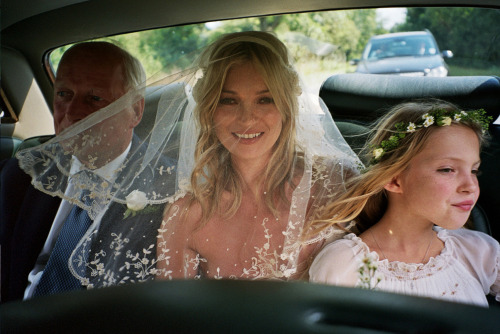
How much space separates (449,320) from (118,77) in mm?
1603

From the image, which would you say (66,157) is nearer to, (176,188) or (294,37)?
(176,188)

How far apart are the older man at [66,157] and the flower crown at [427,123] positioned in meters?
0.77

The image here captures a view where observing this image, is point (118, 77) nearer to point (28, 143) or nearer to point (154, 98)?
point (154, 98)

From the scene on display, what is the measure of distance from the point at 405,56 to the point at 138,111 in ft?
7.13

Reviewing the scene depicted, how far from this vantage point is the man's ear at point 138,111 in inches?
76.7

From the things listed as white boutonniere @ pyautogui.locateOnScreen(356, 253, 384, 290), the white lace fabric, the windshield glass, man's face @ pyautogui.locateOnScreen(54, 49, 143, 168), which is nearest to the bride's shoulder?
the white lace fabric

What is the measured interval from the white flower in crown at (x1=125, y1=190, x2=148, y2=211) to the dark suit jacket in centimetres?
36

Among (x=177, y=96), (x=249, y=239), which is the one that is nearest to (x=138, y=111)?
(x=177, y=96)

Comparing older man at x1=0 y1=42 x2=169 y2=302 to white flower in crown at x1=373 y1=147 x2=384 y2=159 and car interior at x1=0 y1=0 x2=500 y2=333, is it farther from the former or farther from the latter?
white flower in crown at x1=373 y1=147 x2=384 y2=159

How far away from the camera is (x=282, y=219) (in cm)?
189

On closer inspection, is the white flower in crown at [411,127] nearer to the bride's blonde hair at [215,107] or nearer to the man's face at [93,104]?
the bride's blonde hair at [215,107]

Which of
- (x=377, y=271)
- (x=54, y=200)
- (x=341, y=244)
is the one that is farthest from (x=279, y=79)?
(x=54, y=200)

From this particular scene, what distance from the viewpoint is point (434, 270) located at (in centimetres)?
184

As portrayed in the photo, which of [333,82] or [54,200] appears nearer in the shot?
[54,200]
